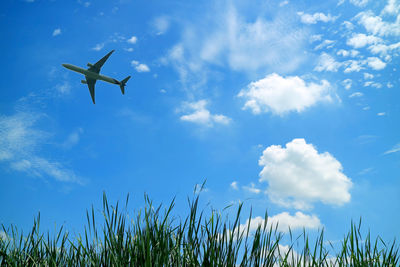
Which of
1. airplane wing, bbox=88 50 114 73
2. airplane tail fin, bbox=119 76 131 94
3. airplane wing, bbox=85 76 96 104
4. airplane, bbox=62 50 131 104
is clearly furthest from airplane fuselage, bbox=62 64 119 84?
airplane tail fin, bbox=119 76 131 94

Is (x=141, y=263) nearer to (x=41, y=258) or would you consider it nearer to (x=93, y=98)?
(x=41, y=258)

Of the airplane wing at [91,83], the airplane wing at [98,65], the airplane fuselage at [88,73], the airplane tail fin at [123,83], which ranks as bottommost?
the airplane fuselage at [88,73]

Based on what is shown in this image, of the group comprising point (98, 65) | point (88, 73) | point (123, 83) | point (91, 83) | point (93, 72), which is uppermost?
point (123, 83)

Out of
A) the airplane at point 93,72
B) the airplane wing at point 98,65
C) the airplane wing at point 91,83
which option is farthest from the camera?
the airplane wing at point 91,83

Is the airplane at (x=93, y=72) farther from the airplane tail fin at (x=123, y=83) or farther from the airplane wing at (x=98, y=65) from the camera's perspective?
the airplane tail fin at (x=123, y=83)

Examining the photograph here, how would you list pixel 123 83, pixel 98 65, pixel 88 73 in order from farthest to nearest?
pixel 123 83, pixel 98 65, pixel 88 73

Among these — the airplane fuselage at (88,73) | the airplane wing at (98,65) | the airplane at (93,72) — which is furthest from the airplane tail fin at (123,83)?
the airplane fuselage at (88,73)

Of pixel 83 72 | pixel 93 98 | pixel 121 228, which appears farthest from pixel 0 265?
pixel 93 98

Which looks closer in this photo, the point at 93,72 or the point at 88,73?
the point at 88,73

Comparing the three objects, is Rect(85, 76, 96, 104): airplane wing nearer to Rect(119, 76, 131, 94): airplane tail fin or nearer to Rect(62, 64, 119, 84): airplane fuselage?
Rect(62, 64, 119, 84): airplane fuselage

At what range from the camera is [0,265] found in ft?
15.9

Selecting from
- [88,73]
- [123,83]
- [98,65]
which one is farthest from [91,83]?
[123,83]

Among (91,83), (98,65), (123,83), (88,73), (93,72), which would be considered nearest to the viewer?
(88,73)

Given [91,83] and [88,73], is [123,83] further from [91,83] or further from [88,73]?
[88,73]
